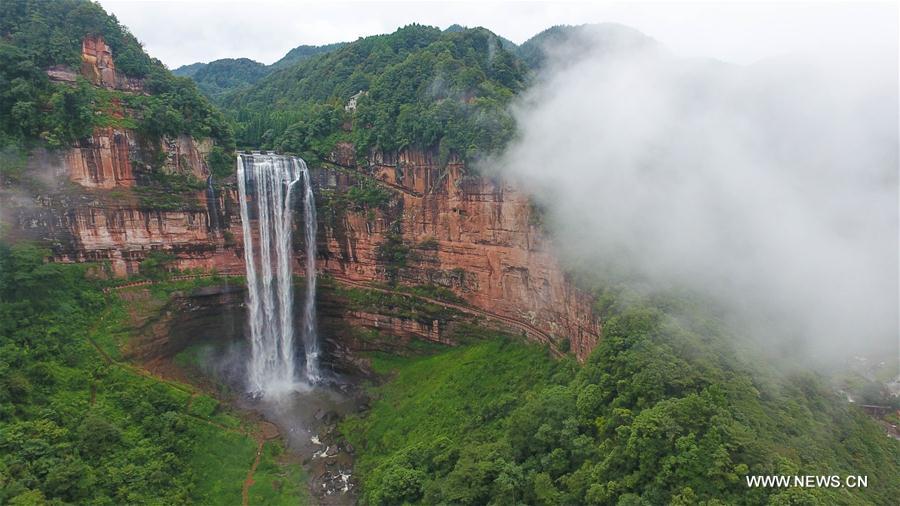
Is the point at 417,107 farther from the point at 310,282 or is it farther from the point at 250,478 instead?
the point at 250,478

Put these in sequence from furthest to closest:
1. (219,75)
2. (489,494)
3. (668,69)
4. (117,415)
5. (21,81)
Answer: (219,75)
(668,69)
(21,81)
(117,415)
(489,494)

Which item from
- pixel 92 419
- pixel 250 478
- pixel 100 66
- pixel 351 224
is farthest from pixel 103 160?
pixel 250 478

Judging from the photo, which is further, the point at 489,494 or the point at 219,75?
the point at 219,75

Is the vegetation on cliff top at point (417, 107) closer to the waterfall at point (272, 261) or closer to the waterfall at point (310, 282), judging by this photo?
the waterfall at point (310, 282)

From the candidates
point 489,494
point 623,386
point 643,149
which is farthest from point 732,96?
point 489,494

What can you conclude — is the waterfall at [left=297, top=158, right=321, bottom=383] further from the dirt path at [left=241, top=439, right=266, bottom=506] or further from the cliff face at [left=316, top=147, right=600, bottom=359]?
the dirt path at [left=241, top=439, right=266, bottom=506]

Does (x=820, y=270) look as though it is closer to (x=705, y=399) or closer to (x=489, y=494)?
(x=705, y=399)

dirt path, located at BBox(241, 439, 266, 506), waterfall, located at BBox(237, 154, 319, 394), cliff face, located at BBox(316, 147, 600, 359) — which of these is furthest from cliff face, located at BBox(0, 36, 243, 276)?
dirt path, located at BBox(241, 439, 266, 506)

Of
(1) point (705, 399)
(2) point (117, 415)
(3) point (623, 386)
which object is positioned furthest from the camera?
(2) point (117, 415)
